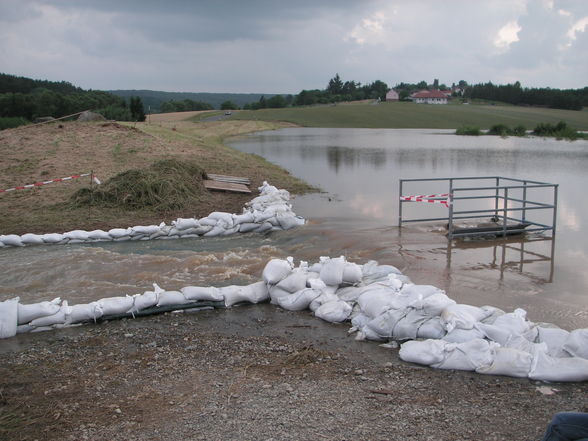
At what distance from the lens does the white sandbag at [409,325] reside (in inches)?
220

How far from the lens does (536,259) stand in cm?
906

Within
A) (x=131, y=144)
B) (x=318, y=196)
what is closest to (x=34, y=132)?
(x=131, y=144)

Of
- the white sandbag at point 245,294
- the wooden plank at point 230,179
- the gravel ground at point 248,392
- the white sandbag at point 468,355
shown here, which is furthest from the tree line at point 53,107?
the white sandbag at point 468,355

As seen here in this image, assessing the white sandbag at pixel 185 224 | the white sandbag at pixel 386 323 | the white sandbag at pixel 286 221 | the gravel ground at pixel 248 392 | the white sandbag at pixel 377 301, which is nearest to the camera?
the gravel ground at pixel 248 392

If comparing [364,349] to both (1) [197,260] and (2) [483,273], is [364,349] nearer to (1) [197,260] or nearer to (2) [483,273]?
(2) [483,273]

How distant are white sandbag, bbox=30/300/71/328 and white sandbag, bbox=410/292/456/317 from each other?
13.5 ft

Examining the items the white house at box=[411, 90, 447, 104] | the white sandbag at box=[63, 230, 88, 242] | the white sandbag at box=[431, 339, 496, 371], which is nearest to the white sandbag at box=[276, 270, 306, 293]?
the white sandbag at box=[431, 339, 496, 371]

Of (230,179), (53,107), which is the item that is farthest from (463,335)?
(53,107)

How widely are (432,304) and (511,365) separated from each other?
1.02m

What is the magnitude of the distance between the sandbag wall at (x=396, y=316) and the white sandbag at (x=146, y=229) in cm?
414

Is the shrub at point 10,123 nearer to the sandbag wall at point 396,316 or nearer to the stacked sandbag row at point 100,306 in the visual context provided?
the stacked sandbag row at point 100,306

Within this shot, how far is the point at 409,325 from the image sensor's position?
5613 mm

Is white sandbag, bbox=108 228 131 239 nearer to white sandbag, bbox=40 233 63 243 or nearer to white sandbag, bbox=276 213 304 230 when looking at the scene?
white sandbag, bbox=40 233 63 243

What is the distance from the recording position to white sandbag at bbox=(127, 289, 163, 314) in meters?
6.69
